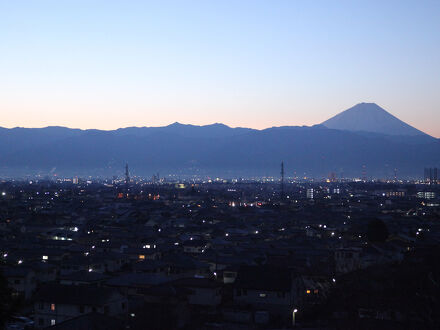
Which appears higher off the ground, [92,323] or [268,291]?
[92,323]

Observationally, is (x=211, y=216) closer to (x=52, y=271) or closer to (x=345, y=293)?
(x=52, y=271)

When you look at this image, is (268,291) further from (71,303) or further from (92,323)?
(92,323)

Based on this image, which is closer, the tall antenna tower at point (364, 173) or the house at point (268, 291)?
the house at point (268, 291)

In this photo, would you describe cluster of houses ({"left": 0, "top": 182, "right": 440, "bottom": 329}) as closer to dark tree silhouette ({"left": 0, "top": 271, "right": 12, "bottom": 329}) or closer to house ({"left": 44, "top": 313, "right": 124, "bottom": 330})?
house ({"left": 44, "top": 313, "right": 124, "bottom": 330})

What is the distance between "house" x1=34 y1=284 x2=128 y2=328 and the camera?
522 inches

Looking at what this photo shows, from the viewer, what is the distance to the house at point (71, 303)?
1325 centimetres

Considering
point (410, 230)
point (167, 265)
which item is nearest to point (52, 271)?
point (167, 265)

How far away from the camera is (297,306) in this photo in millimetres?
15320

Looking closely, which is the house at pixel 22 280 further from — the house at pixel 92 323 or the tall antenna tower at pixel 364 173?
the tall antenna tower at pixel 364 173

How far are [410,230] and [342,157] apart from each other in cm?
16483

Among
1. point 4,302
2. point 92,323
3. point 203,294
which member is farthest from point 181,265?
point 4,302

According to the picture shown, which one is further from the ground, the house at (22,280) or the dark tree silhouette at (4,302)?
the dark tree silhouette at (4,302)

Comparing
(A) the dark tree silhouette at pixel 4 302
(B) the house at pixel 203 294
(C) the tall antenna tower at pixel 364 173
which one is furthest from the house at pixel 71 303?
(C) the tall antenna tower at pixel 364 173

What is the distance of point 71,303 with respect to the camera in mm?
13312
